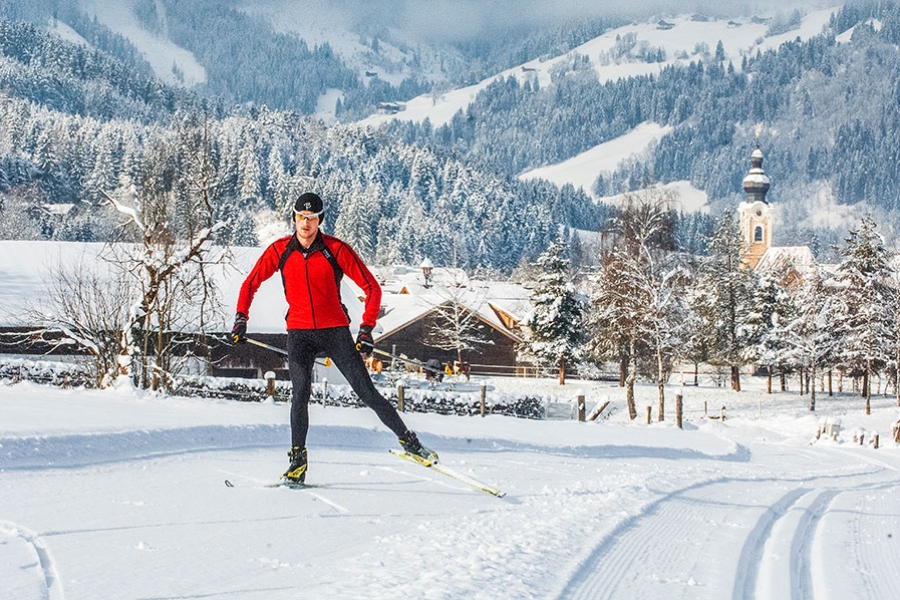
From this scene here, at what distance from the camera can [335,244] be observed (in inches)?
244

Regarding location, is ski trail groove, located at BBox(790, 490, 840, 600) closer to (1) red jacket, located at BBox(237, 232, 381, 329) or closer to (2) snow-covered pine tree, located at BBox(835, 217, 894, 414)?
(1) red jacket, located at BBox(237, 232, 381, 329)

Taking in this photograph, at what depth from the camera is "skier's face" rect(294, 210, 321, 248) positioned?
6.03 meters

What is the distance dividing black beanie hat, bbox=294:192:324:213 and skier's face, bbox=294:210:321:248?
0.11 ft

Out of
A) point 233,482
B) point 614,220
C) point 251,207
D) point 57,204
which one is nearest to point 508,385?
point 614,220

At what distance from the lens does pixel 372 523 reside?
5.29m

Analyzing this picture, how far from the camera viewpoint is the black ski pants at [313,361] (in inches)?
245

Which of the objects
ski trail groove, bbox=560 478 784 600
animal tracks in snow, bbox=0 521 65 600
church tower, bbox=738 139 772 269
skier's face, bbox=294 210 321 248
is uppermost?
church tower, bbox=738 139 772 269

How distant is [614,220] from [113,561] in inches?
1782

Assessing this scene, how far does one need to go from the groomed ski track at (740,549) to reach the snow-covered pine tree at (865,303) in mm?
42205

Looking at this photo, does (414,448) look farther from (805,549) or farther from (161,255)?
(161,255)

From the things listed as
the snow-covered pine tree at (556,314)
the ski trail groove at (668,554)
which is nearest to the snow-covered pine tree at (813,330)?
the snow-covered pine tree at (556,314)

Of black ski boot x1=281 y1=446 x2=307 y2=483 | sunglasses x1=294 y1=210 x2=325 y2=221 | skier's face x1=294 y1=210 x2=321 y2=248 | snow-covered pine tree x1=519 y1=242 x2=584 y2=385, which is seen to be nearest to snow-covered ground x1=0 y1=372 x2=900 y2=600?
black ski boot x1=281 y1=446 x2=307 y2=483

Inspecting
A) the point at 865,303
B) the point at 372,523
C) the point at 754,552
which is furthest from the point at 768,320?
the point at 372,523

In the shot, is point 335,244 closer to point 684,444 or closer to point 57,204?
point 684,444
